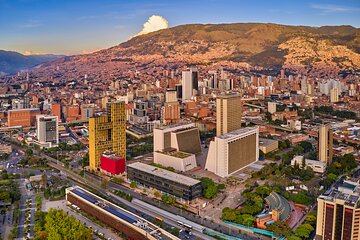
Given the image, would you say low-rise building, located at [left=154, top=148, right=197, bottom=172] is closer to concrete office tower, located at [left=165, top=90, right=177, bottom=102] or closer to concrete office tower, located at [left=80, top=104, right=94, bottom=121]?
concrete office tower, located at [left=80, top=104, right=94, bottom=121]

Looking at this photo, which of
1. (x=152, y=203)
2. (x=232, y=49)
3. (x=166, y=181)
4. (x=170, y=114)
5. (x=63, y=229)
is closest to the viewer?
(x=63, y=229)

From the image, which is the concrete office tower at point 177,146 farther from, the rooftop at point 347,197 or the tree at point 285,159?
the rooftop at point 347,197

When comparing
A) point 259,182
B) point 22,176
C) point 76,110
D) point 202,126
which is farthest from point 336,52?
point 22,176

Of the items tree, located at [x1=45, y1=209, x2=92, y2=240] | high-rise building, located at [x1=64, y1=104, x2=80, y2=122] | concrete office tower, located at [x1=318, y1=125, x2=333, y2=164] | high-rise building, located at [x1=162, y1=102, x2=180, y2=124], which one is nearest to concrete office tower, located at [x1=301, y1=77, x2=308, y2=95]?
high-rise building, located at [x1=162, y1=102, x2=180, y2=124]

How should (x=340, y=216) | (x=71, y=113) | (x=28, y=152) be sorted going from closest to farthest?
(x=340, y=216), (x=28, y=152), (x=71, y=113)

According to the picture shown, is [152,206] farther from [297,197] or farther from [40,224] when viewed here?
[297,197]

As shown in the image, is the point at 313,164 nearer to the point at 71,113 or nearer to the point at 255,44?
the point at 71,113

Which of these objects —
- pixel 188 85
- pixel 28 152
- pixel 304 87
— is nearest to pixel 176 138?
pixel 28 152
